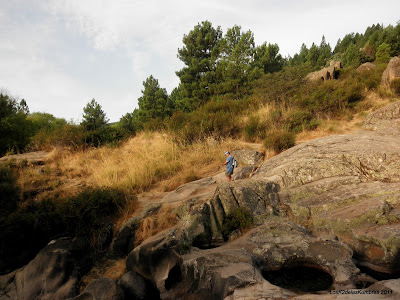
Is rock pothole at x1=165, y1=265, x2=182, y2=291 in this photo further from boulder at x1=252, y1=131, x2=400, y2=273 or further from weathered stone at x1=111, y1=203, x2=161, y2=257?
boulder at x1=252, y1=131, x2=400, y2=273

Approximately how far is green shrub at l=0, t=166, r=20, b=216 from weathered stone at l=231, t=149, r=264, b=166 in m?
6.69

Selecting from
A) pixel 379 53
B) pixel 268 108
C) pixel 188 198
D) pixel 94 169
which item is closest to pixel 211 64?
pixel 268 108

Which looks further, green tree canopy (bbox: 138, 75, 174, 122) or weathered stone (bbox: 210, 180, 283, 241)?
green tree canopy (bbox: 138, 75, 174, 122)

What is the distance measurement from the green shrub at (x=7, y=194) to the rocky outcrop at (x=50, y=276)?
161 centimetres

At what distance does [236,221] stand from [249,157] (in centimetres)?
391

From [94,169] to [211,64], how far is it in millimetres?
17901

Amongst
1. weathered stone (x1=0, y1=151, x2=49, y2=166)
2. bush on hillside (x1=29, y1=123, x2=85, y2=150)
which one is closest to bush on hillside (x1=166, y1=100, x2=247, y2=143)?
bush on hillside (x1=29, y1=123, x2=85, y2=150)

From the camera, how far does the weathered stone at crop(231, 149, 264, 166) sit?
825 cm

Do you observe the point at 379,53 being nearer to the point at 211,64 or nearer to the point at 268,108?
the point at 211,64

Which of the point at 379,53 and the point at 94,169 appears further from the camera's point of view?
the point at 379,53

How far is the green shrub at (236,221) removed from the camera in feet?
15.3

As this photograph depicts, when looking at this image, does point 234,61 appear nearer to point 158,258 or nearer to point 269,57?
point 269,57

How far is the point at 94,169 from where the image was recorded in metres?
9.15

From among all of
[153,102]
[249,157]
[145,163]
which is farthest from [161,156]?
[153,102]
